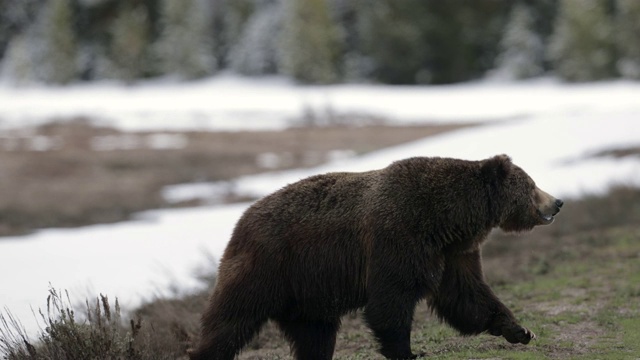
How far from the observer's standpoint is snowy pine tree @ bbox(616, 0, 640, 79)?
65.1 metres

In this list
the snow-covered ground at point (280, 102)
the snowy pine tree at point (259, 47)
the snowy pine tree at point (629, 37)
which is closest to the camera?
the snow-covered ground at point (280, 102)

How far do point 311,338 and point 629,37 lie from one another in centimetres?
6280

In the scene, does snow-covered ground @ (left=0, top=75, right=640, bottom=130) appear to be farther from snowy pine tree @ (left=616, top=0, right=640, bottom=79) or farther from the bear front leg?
the bear front leg

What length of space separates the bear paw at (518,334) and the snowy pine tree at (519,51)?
206 feet

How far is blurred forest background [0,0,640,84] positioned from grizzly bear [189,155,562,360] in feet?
199

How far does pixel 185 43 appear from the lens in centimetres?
7581

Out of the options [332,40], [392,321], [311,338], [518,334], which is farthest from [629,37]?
[392,321]

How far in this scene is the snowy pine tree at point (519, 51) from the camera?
69.4 meters

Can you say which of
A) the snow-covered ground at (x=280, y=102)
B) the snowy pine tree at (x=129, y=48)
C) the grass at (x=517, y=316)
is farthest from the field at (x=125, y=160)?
the snowy pine tree at (x=129, y=48)

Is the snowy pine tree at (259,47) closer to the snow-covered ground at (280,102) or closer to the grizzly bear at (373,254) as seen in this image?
the snow-covered ground at (280,102)

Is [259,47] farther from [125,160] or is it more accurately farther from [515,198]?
[515,198]

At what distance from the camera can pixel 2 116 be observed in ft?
200

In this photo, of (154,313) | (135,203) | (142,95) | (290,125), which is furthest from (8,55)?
(154,313)

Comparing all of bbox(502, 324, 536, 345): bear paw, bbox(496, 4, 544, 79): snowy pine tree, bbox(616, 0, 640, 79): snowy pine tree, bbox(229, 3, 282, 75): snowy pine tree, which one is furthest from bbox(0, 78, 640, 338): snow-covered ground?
bbox(502, 324, 536, 345): bear paw
